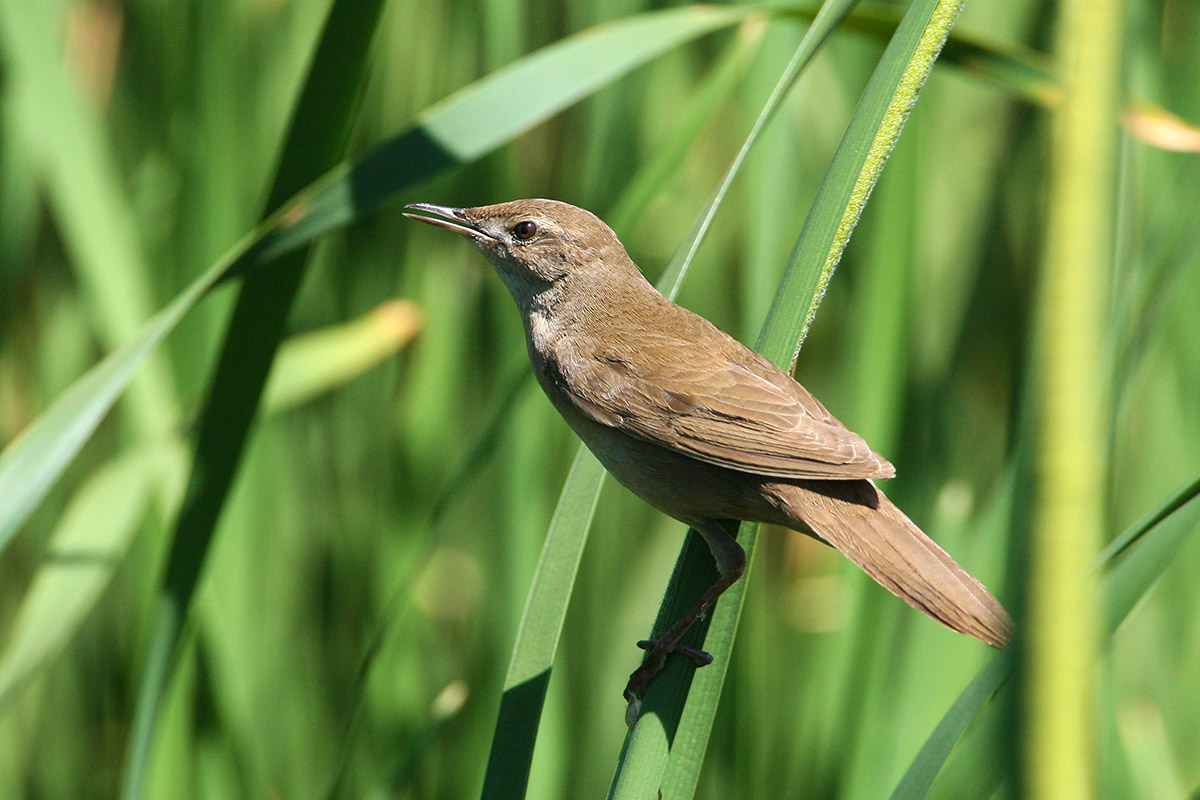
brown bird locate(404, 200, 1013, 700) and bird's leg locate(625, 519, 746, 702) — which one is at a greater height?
brown bird locate(404, 200, 1013, 700)

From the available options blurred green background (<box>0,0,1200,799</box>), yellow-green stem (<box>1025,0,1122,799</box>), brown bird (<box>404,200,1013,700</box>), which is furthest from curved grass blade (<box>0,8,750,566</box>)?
yellow-green stem (<box>1025,0,1122,799</box>)

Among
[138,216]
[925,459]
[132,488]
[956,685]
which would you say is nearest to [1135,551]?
[956,685]

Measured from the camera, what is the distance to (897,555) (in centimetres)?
136

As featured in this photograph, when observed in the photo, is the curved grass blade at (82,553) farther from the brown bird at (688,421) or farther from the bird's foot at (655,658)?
the bird's foot at (655,658)

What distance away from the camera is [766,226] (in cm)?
190

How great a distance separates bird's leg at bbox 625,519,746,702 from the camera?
1.30 metres

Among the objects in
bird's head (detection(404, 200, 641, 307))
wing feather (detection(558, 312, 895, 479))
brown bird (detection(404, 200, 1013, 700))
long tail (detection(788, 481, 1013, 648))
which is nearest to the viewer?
Answer: long tail (detection(788, 481, 1013, 648))

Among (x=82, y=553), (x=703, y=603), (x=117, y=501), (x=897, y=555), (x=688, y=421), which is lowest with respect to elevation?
(x=82, y=553)

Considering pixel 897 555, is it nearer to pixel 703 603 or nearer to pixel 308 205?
pixel 703 603

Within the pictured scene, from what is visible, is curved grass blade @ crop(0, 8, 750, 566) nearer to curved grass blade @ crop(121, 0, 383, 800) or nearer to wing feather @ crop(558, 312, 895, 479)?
curved grass blade @ crop(121, 0, 383, 800)

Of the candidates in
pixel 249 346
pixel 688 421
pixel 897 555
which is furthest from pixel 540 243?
pixel 897 555

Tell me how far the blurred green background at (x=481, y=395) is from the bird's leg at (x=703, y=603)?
453mm

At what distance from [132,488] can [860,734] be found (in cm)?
138

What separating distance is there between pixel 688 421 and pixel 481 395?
3.43 ft
